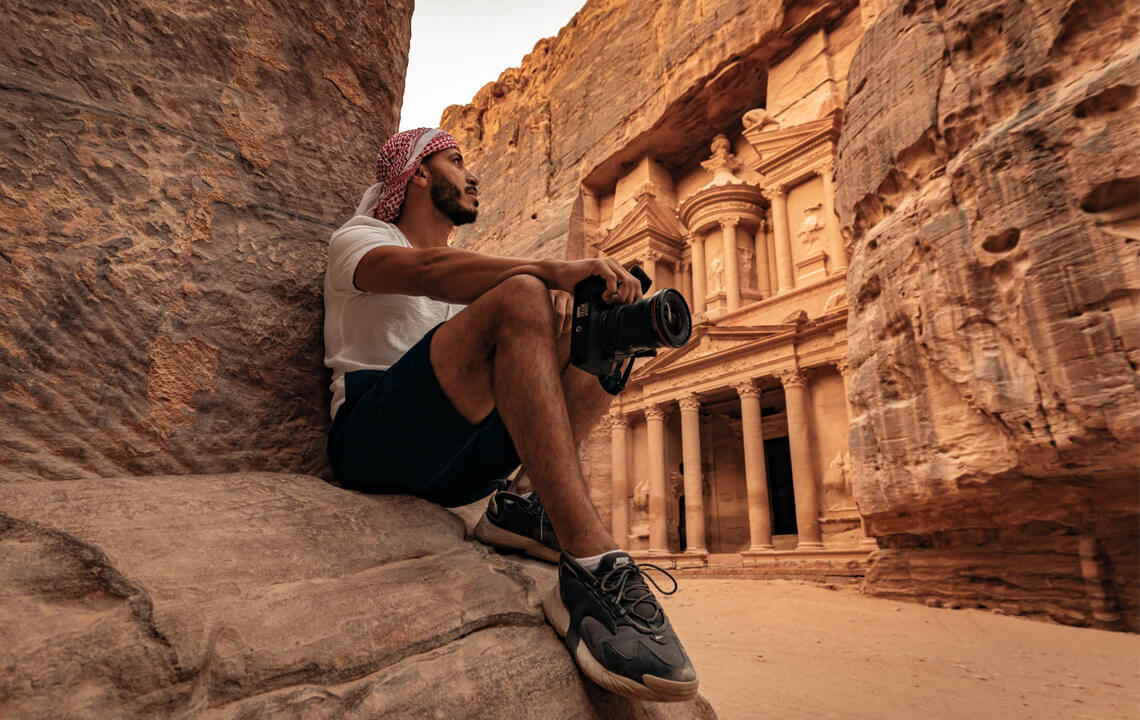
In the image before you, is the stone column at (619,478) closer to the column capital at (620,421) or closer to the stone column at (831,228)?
the column capital at (620,421)

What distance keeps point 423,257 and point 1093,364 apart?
4695mm

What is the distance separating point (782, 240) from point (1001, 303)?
1130 centimetres

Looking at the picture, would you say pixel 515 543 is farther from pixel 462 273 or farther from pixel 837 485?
pixel 837 485

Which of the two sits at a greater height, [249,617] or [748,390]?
[748,390]

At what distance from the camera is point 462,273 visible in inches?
66.9

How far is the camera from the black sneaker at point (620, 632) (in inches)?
49.1

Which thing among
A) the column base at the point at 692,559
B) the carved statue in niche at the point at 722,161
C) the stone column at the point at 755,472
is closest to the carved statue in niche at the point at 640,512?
the column base at the point at 692,559

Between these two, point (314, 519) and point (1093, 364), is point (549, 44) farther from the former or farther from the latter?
point (314, 519)

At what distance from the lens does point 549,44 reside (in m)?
25.1

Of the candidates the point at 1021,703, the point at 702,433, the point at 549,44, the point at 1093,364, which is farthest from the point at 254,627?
the point at 549,44

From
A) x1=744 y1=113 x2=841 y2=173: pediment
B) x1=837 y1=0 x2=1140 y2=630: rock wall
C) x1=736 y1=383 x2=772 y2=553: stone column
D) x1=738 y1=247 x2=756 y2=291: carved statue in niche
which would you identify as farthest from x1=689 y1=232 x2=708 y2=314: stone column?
x1=837 y1=0 x2=1140 y2=630: rock wall

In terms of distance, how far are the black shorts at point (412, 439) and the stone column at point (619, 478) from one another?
598 inches

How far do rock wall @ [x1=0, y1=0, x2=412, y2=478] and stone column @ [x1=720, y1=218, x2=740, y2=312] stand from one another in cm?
1477

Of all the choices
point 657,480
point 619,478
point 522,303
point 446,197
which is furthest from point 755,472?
point 522,303
